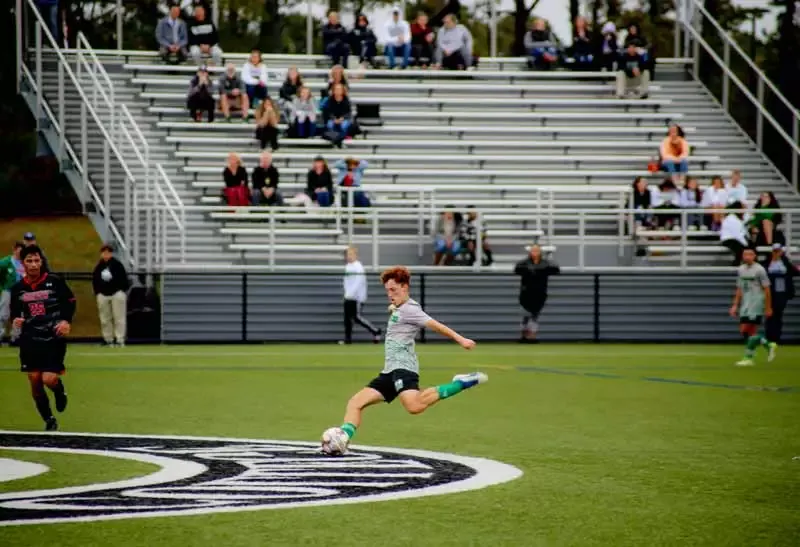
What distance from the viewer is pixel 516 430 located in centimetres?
1398

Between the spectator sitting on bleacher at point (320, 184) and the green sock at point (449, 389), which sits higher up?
the spectator sitting on bleacher at point (320, 184)

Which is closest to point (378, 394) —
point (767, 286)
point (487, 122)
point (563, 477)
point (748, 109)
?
point (563, 477)

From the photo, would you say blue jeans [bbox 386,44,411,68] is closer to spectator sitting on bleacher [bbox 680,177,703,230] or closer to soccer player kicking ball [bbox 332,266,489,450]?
spectator sitting on bleacher [bbox 680,177,703,230]

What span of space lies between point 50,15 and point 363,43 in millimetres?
6959

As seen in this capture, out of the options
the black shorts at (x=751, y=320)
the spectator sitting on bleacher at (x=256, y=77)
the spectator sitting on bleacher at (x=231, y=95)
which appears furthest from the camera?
the spectator sitting on bleacher at (x=256, y=77)

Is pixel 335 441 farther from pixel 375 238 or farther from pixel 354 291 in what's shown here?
pixel 375 238

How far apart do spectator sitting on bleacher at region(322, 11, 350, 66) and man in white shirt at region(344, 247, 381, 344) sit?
26.6ft

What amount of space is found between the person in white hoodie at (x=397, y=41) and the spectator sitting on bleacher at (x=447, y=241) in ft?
23.3

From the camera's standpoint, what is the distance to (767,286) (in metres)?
24.7

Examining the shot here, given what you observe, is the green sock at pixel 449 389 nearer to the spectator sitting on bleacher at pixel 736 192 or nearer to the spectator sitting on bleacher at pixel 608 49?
the spectator sitting on bleacher at pixel 736 192

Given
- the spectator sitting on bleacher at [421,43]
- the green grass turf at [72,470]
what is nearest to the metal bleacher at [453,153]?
the spectator sitting on bleacher at [421,43]

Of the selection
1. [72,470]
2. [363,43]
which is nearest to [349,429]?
[72,470]

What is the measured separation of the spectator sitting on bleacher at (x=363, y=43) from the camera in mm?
37219

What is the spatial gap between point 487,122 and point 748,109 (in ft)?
19.8
